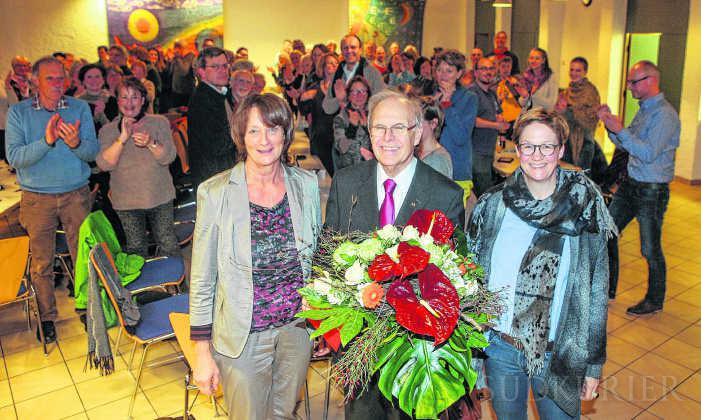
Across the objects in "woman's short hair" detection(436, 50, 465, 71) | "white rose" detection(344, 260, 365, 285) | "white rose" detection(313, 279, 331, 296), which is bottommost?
"white rose" detection(313, 279, 331, 296)

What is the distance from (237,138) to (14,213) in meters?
5.99

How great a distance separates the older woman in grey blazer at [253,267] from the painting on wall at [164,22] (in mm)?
13143

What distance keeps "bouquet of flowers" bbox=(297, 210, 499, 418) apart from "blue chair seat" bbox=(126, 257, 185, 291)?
245cm

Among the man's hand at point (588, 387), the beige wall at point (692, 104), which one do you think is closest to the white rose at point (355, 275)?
the man's hand at point (588, 387)

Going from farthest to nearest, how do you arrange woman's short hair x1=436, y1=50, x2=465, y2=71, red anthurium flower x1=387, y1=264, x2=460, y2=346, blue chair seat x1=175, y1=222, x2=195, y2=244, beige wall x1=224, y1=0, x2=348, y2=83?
beige wall x1=224, y1=0, x2=348, y2=83
woman's short hair x1=436, y1=50, x2=465, y2=71
blue chair seat x1=175, y1=222, x2=195, y2=244
red anthurium flower x1=387, y1=264, x2=460, y2=346

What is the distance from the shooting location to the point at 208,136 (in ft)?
14.7

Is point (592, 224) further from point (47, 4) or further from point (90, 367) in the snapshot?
point (47, 4)

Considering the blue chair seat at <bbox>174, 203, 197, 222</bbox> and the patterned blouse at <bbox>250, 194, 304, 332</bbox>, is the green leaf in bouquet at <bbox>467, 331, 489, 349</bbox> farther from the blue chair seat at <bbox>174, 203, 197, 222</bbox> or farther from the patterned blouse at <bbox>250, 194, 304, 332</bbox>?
the blue chair seat at <bbox>174, 203, 197, 222</bbox>

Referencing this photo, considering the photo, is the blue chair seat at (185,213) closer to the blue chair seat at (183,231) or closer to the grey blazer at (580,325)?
the blue chair seat at (183,231)

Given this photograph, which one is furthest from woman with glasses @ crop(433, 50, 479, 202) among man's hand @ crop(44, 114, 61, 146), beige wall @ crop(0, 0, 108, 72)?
beige wall @ crop(0, 0, 108, 72)

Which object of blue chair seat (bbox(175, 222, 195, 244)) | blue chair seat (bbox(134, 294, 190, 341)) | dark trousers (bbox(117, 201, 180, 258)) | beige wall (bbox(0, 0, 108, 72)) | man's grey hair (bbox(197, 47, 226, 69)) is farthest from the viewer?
beige wall (bbox(0, 0, 108, 72))

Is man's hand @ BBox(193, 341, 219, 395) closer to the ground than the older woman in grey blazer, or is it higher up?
closer to the ground

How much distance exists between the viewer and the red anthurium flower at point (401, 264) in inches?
67.3

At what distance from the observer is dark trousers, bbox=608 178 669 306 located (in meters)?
4.48
